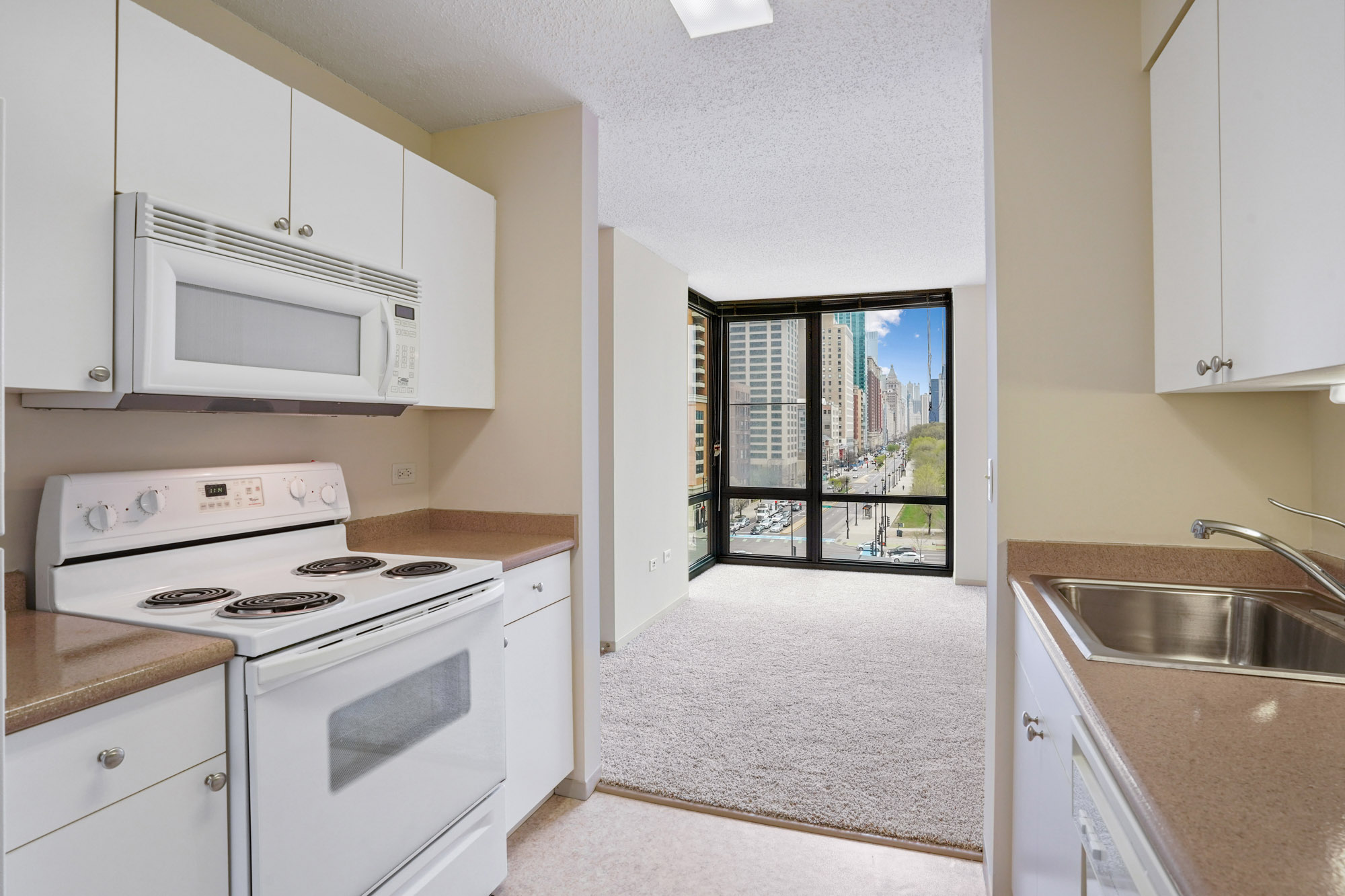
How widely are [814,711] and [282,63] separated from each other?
3.13 metres

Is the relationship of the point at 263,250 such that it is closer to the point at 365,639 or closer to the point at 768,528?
the point at 365,639

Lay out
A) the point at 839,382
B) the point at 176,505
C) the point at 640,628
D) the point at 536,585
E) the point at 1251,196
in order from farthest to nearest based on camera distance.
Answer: the point at 839,382 → the point at 640,628 → the point at 536,585 → the point at 176,505 → the point at 1251,196

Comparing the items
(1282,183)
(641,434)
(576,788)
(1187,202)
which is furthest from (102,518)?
(641,434)

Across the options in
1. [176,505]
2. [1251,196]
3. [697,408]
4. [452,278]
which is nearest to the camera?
[1251,196]

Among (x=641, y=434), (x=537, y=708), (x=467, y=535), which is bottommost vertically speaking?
(x=537, y=708)

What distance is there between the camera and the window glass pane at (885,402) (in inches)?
237

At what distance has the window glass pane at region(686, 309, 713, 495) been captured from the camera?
5805 millimetres

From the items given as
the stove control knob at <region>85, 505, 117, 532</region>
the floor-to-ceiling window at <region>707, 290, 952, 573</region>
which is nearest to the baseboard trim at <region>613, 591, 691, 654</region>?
the floor-to-ceiling window at <region>707, 290, 952, 573</region>

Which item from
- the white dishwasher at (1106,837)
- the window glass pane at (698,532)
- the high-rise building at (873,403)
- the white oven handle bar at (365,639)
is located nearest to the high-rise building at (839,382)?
the high-rise building at (873,403)

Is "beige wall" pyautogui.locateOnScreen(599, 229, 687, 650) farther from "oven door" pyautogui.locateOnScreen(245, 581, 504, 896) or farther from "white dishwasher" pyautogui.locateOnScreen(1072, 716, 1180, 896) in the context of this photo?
"white dishwasher" pyautogui.locateOnScreen(1072, 716, 1180, 896)

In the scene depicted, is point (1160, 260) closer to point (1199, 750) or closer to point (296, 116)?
point (1199, 750)

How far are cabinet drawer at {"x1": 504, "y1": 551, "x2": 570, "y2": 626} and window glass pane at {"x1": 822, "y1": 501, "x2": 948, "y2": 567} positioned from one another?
14.0 ft

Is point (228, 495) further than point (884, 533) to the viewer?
No

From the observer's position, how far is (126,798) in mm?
1104
